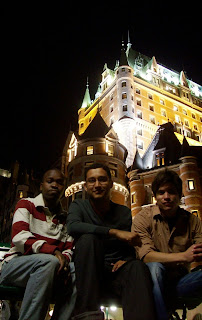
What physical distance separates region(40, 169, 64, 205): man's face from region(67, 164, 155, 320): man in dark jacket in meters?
0.35

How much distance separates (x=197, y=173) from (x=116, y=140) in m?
9.30

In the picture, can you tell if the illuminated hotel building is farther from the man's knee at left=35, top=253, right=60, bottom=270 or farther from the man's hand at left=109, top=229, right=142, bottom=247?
the man's knee at left=35, top=253, right=60, bottom=270

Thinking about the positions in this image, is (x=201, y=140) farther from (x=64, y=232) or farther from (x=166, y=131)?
(x=64, y=232)

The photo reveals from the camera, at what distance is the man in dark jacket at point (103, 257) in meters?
2.68

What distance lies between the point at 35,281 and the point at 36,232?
83cm

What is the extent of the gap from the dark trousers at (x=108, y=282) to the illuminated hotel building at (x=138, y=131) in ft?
68.7

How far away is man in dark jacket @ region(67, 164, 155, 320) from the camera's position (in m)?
2.68

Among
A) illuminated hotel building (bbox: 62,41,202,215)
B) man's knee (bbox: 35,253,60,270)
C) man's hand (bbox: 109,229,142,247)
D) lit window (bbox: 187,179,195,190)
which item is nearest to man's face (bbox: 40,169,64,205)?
man's knee (bbox: 35,253,60,270)

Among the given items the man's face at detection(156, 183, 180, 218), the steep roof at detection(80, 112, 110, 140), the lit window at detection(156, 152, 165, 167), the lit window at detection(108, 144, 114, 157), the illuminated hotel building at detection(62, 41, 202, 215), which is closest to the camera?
the man's face at detection(156, 183, 180, 218)

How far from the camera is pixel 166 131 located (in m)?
30.5

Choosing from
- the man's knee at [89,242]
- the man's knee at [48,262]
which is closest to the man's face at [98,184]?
the man's knee at [89,242]

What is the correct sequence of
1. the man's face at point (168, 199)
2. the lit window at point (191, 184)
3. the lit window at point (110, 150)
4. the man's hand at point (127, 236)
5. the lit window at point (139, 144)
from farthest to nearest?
1. the lit window at point (139, 144)
2. the lit window at point (110, 150)
3. the lit window at point (191, 184)
4. the man's face at point (168, 199)
5. the man's hand at point (127, 236)

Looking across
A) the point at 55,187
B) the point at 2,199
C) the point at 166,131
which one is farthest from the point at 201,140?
the point at 55,187

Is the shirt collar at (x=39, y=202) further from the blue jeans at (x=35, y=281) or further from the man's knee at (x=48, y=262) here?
the man's knee at (x=48, y=262)
